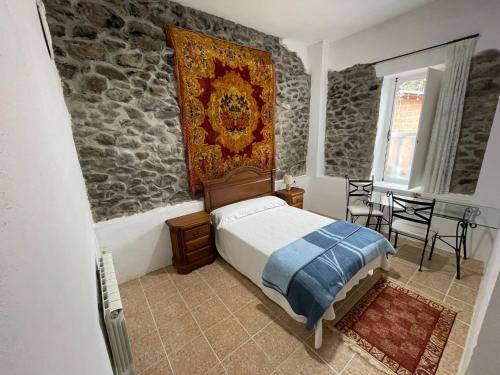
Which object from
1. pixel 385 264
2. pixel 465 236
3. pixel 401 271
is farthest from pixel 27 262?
pixel 465 236

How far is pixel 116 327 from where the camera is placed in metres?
1.21

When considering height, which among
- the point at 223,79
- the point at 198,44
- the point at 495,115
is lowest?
the point at 495,115

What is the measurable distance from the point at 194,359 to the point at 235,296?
649mm

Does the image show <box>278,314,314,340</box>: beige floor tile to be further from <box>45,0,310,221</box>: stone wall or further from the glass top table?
the glass top table

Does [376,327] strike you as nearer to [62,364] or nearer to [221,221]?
[221,221]

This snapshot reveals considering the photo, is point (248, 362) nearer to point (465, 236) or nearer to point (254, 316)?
point (254, 316)

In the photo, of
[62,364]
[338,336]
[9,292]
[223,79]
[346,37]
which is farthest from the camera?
[346,37]

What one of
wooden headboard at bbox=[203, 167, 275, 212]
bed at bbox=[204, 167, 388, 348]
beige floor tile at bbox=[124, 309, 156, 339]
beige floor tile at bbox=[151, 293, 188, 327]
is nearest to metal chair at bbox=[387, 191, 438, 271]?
bed at bbox=[204, 167, 388, 348]

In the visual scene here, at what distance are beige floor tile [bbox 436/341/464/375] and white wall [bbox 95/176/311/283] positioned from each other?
8.70 feet

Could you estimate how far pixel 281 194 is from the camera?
3457 mm

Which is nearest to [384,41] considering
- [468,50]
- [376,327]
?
[468,50]

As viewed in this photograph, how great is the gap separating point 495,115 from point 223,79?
3033 millimetres

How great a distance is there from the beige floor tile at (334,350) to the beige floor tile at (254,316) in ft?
1.28

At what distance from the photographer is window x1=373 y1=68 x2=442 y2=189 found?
271 centimetres
